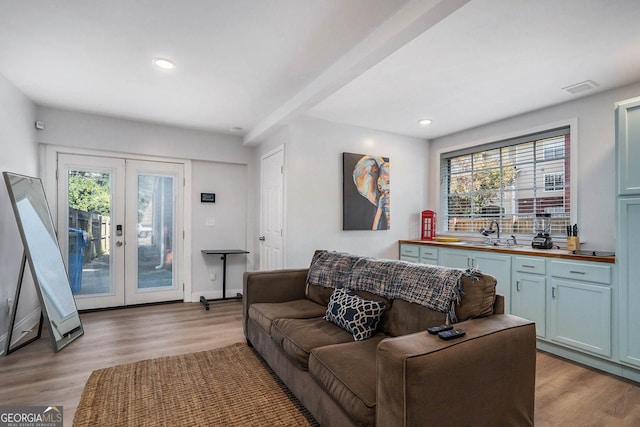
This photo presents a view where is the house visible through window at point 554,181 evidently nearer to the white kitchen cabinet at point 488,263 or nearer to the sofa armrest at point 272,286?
the white kitchen cabinet at point 488,263

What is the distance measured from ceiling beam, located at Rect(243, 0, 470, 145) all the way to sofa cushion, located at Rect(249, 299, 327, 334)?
1.86 m

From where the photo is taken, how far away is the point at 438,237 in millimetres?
4699

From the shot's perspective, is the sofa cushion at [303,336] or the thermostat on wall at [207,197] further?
the thermostat on wall at [207,197]

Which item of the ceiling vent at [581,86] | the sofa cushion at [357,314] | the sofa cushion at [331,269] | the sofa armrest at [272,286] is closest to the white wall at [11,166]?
the sofa armrest at [272,286]

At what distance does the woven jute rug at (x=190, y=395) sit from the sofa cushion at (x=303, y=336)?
311mm

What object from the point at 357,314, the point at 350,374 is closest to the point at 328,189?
the point at 357,314

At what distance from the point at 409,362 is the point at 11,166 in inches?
152

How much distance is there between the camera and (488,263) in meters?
3.48

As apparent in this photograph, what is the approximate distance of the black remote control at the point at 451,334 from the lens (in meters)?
1.42

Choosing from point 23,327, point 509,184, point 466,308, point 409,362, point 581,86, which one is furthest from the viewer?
point 509,184

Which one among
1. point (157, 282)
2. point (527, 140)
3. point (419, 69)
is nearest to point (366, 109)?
point (419, 69)

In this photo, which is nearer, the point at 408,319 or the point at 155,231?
the point at 408,319

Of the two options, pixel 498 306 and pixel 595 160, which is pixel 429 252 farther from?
pixel 498 306

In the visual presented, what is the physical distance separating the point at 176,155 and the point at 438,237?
388 centimetres
